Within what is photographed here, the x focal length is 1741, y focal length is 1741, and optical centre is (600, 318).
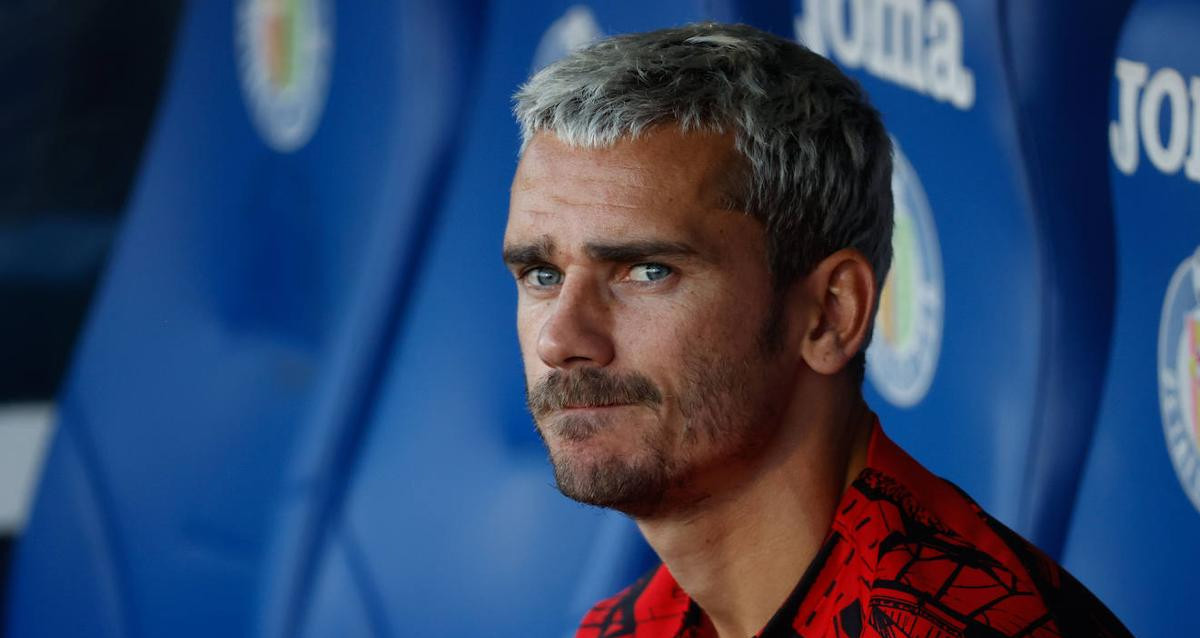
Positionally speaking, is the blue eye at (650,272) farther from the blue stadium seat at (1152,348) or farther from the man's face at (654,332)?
the blue stadium seat at (1152,348)

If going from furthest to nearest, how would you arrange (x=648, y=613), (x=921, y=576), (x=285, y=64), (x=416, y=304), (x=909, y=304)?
1. (x=285, y=64)
2. (x=416, y=304)
3. (x=909, y=304)
4. (x=648, y=613)
5. (x=921, y=576)

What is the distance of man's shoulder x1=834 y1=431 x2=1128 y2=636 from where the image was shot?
3.13 ft

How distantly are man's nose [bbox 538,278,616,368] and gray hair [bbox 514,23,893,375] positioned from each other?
99mm

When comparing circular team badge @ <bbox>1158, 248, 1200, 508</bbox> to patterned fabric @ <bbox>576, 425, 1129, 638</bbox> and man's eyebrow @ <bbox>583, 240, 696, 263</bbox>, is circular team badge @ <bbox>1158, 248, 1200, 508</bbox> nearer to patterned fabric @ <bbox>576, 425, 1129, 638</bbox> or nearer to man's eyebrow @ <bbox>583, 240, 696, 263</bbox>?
patterned fabric @ <bbox>576, 425, 1129, 638</bbox>

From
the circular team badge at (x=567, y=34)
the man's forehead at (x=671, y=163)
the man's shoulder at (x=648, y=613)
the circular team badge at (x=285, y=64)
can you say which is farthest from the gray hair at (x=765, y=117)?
the circular team badge at (x=285, y=64)

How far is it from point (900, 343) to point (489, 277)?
0.56 m

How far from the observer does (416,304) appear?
6.84ft

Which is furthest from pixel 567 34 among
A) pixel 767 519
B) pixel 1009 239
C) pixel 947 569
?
pixel 947 569

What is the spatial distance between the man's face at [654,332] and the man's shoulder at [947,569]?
9cm

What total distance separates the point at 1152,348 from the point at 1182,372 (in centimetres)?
3

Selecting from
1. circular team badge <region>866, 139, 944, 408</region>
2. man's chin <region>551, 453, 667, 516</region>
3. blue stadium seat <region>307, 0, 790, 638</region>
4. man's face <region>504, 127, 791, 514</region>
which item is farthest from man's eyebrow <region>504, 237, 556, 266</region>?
blue stadium seat <region>307, 0, 790, 638</region>

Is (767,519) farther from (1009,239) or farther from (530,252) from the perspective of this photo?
(1009,239)

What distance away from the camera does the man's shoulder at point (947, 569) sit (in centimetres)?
95

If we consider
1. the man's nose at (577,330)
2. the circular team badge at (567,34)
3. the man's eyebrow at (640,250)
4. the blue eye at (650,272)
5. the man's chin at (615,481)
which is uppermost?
the circular team badge at (567,34)
